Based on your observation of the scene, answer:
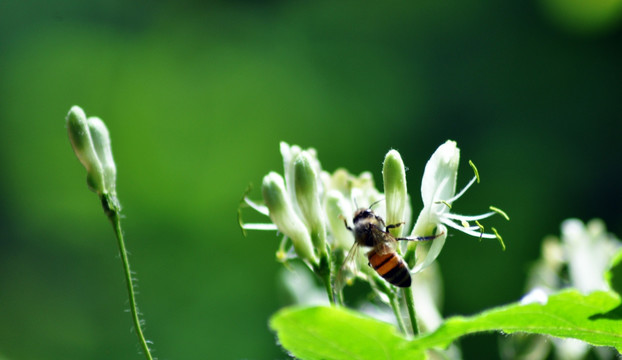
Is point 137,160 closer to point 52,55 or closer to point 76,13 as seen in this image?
point 52,55

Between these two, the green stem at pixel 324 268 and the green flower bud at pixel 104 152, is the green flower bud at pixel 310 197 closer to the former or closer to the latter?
the green stem at pixel 324 268

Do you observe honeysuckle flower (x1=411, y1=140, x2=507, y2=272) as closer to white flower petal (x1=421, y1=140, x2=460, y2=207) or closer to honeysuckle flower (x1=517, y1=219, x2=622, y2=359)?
white flower petal (x1=421, y1=140, x2=460, y2=207)

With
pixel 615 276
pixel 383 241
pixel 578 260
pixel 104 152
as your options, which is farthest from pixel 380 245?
pixel 578 260

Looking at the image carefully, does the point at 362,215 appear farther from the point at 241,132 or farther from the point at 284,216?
the point at 241,132

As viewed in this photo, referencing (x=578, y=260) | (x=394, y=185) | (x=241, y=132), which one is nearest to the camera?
(x=394, y=185)

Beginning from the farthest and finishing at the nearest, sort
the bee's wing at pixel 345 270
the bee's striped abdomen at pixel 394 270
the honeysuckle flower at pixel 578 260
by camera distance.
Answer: the honeysuckle flower at pixel 578 260 → the bee's wing at pixel 345 270 → the bee's striped abdomen at pixel 394 270

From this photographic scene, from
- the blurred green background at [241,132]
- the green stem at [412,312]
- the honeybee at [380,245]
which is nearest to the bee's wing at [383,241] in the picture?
the honeybee at [380,245]
